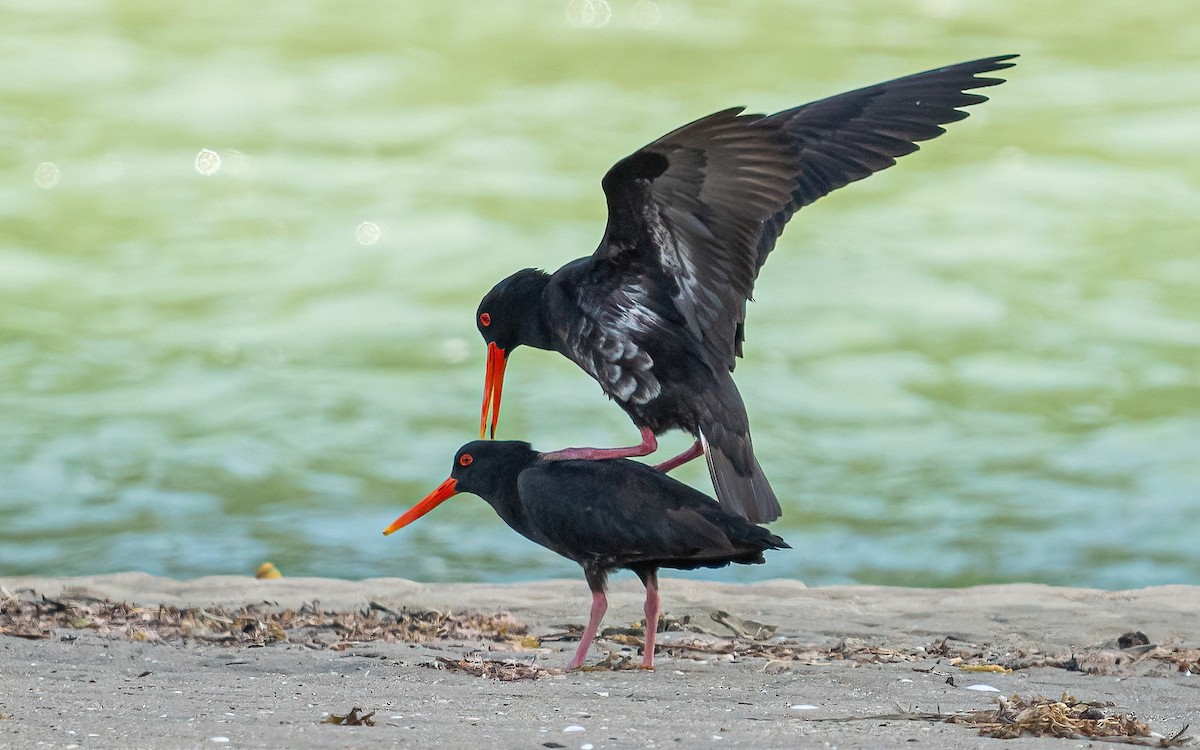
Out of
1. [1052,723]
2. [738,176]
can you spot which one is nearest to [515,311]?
[738,176]

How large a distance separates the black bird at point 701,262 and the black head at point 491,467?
249mm

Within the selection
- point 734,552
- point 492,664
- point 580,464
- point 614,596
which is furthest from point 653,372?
point 614,596

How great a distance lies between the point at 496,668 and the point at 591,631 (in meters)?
0.44

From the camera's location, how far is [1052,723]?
442 centimetres

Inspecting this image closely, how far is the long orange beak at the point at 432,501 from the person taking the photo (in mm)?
6762

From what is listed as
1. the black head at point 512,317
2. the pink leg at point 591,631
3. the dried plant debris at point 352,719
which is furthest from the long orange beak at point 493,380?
the dried plant debris at point 352,719

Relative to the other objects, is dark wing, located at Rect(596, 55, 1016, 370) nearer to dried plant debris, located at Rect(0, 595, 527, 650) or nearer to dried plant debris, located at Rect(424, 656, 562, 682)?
dried plant debris, located at Rect(424, 656, 562, 682)

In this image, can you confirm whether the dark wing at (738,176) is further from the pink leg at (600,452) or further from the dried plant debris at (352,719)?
the dried plant debris at (352,719)

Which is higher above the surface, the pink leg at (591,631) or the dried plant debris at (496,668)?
the pink leg at (591,631)

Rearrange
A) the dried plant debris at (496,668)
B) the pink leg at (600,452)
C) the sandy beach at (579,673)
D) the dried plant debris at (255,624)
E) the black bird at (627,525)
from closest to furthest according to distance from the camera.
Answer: the sandy beach at (579,673), the dried plant debris at (496,668), the black bird at (627,525), the pink leg at (600,452), the dried plant debris at (255,624)

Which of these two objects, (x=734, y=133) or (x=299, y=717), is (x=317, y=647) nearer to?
(x=299, y=717)

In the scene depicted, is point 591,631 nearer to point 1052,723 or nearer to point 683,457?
point 683,457

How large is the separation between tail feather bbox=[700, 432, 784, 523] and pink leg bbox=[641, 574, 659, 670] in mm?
427

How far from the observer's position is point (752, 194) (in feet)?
19.8
